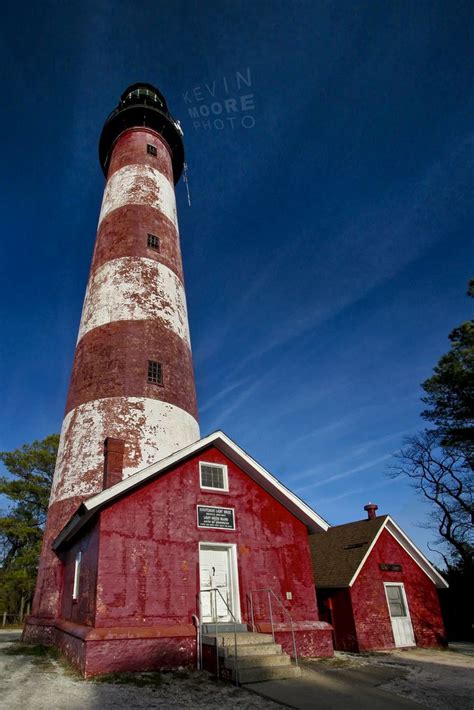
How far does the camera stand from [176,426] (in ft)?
50.6

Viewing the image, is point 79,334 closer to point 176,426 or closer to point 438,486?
point 176,426

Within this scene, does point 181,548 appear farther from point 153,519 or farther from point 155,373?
point 155,373

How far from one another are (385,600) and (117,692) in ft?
42.1

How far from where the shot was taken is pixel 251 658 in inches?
357

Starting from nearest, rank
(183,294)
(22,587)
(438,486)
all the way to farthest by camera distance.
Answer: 1. (183,294)
2. (438,486)
3. (22,587)

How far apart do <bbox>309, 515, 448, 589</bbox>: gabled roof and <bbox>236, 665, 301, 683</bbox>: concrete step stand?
813 centimetres

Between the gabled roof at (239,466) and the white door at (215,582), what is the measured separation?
2.21 m

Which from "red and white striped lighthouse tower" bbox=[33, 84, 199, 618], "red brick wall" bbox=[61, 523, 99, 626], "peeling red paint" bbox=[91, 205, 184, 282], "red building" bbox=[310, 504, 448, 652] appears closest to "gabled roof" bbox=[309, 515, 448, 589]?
"red building" bbox=[310, 504, 448, 652]

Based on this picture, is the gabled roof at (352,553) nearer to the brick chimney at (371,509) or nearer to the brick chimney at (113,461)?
the brick chimney at (371,509)

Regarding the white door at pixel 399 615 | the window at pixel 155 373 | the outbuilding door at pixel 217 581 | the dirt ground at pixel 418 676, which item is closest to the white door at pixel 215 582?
the outbuilding door at pixel 217 581

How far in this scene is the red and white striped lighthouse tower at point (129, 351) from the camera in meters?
14.3

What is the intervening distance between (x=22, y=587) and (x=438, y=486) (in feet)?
89.2

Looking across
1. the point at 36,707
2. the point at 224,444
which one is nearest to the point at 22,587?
the point at 224,444

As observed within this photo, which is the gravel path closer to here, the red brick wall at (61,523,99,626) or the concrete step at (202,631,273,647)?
the concrete step at (202,631,273,647)
